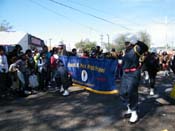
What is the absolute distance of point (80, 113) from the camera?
8008 millimetres

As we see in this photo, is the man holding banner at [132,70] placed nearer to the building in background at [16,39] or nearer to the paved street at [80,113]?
the paved street at [80,113]

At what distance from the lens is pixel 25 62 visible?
11.0 metres

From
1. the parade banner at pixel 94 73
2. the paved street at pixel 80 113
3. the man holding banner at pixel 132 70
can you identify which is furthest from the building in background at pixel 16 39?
the man holding banner at pixel 132 70

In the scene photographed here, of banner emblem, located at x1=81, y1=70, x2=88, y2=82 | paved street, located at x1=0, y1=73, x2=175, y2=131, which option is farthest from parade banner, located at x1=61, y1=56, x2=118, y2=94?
paved street, located at x1=0, y1=73, x2=175, y2=131

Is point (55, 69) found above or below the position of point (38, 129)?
above

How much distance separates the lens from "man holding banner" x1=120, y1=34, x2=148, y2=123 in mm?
7155

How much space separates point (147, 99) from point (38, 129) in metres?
4.29

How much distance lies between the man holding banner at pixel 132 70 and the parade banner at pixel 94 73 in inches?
94.0

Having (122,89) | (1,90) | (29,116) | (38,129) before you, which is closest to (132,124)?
(122,89)

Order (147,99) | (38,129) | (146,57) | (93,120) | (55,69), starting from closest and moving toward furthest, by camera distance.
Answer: (38,129) < (93,120) < (147,99) < (146,57) < (55,69)

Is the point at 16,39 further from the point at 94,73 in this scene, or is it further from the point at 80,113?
the point at 80,113

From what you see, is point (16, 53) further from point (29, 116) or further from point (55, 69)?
point (29, 116)

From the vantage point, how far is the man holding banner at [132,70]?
23.5 feet

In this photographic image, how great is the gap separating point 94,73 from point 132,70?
378 cm
